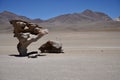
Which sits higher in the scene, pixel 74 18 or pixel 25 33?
pixel 74 18

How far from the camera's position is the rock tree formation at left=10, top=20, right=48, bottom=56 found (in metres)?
18.0

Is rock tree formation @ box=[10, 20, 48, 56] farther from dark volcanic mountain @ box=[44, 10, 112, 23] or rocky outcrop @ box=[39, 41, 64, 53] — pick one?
dark volcanic mountain @ box=[44, 10, 112, 23]

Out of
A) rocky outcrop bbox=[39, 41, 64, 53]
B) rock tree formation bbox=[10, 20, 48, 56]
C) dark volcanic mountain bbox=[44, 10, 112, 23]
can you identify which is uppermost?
dark volcanic mountain bbox=[44, 10, 112, 23]

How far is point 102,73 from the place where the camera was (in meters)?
10.3

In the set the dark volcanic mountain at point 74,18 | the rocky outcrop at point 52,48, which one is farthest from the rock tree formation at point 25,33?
the dark volcanic mountain at point 74,18

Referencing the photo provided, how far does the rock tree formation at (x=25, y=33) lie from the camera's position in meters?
18.0

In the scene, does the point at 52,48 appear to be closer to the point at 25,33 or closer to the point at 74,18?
the point at 25,33

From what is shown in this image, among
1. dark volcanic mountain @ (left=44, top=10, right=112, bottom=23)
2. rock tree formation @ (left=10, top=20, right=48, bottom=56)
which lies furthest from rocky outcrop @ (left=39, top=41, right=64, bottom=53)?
dark volcanic mountain @ (left=44, top=10, right=112, bottom=23)

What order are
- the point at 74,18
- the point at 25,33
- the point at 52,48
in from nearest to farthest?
the point at 25,33, the point at 52,48, the point at 74,18

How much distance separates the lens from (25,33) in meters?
18.1

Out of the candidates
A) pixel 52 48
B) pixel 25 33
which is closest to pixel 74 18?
pixel 52 48

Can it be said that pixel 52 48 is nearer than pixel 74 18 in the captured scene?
Yes

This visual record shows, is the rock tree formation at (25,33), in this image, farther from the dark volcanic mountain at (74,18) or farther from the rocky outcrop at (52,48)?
the dark volcanic mountain at (74,18)

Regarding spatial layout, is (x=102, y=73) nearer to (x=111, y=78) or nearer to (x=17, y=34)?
(x=111, y=78)
